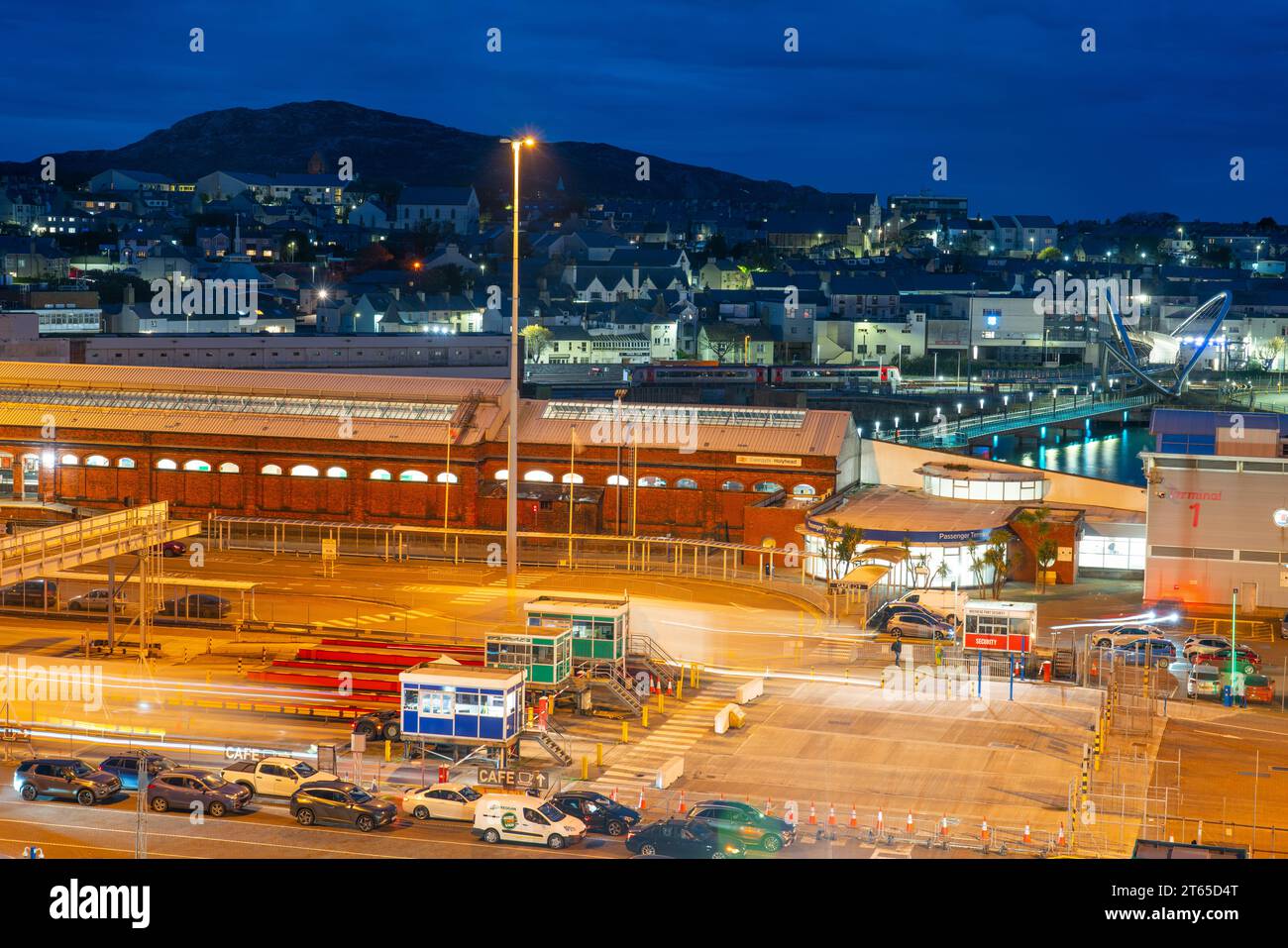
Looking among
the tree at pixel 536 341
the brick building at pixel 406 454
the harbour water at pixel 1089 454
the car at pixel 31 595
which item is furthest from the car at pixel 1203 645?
the tree at pixel 536 341

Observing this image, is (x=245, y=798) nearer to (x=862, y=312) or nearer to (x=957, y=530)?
(x=957, y=530)

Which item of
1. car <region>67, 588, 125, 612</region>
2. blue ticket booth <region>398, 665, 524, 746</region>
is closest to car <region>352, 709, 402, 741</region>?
blue ticket booth <region>398, 665, 524, 746</region>

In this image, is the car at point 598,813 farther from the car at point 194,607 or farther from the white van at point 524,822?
the car at point 194,607

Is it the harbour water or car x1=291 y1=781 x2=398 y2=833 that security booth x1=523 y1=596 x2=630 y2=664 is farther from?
the harbour water

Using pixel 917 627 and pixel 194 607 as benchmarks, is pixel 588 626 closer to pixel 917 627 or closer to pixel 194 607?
pixel 917 627

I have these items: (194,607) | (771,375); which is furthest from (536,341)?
(194,607)
